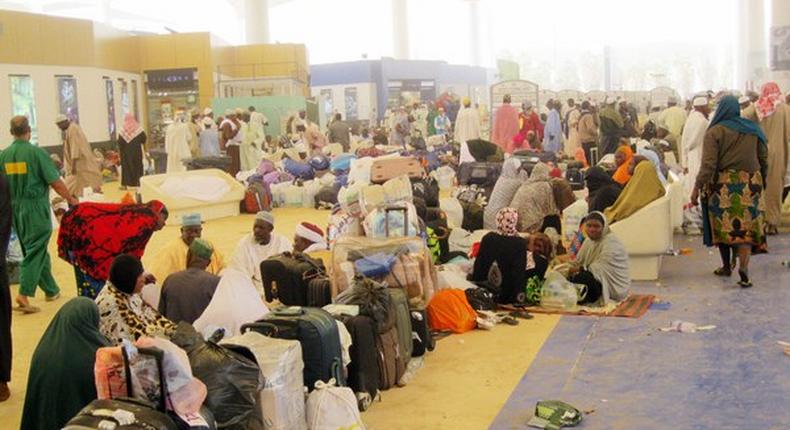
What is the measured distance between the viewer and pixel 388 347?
6137 mm

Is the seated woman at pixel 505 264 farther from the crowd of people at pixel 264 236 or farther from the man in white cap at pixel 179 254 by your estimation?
the man in white cap at pixel 179 254

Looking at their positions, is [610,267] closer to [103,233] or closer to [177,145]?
[103,233]

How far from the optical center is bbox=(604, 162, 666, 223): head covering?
939 centimetres

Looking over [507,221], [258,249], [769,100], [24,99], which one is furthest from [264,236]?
[24,99]

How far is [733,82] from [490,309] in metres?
42.0

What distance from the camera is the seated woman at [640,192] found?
9.39 meters

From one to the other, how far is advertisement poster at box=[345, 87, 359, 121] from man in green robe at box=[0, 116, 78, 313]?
27482mm

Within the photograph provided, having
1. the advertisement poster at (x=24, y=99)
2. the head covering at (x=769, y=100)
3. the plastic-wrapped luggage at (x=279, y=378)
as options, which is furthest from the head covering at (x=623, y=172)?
the advertisement poster at (x=24, y=99)

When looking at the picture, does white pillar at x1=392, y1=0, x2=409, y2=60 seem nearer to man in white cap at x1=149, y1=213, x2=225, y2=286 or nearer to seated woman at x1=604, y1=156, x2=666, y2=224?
seated woman at x1=604, y1=156, x2=666, y2=224

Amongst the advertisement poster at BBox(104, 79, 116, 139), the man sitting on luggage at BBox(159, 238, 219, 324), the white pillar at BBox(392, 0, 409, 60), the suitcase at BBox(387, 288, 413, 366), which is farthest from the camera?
the white pillar at BBox(392, 0, 409, 60)

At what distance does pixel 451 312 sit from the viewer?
760 cm

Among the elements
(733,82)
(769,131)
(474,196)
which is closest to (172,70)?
(474,196)

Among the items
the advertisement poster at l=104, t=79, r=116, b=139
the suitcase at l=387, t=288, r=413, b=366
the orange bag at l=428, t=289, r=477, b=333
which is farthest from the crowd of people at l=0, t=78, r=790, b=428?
the advertisement poster at l=104, t=79, r=116, b=139

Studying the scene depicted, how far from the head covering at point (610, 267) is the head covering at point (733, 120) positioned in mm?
1430
